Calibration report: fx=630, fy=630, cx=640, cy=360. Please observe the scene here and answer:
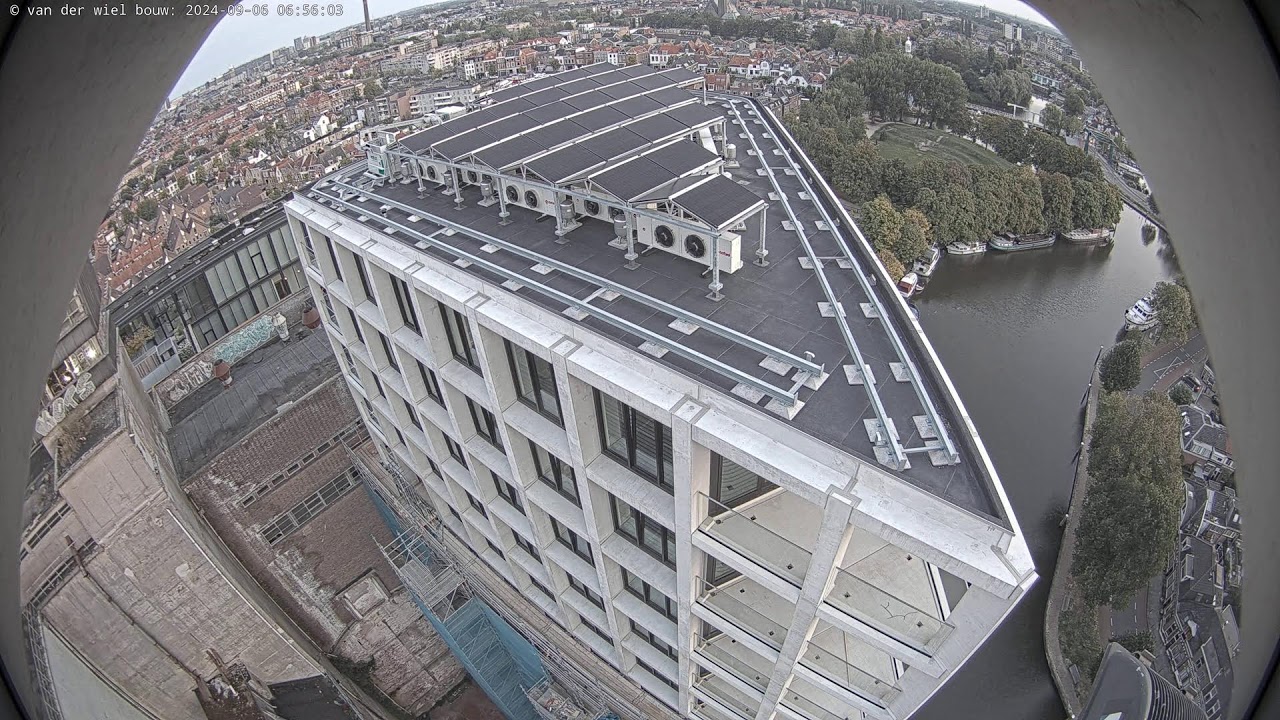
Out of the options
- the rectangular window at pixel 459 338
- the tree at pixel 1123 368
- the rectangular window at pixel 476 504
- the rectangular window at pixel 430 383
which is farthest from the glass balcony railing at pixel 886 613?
the tree at pixel 1123 368

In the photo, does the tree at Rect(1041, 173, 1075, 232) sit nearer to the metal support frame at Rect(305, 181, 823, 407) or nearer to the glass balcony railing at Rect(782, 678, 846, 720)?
the glass balcony railing at Rect(782, 678, 846, 720)

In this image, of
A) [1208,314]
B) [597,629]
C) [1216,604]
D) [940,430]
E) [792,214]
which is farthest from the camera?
[1216,604]

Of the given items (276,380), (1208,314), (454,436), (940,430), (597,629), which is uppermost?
(1208,314)

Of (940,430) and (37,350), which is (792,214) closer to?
(940,430)

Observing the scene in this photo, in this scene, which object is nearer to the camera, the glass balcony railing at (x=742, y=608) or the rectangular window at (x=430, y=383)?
the glass balcony railing at (x=742, y=608)

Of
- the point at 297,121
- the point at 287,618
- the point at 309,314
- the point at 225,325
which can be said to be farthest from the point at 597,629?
the point at 297,121

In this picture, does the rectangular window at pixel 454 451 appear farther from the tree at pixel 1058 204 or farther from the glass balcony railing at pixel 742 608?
the tree at pixel 1058 204
